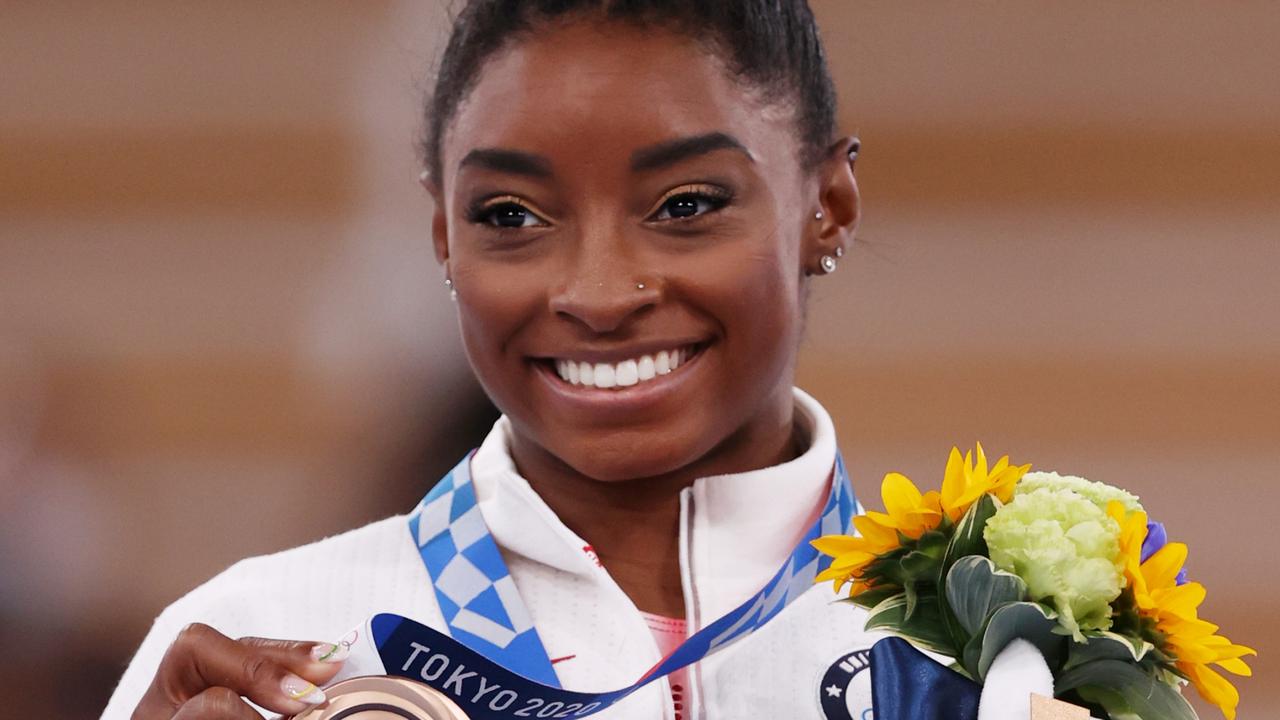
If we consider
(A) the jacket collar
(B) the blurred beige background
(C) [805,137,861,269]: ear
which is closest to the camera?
(A) the jacket collar

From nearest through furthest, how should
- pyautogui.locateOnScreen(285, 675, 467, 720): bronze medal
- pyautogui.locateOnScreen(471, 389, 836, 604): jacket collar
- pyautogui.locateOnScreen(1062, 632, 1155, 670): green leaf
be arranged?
pyautogui.locateOnScreen(1062, 632, 1155, 670): green leaf, pyautogui.locateOnScreen(285, 675, 467, 720): bronze medal, pyautogui.locateOnScreen(471, 389, 836, 604): jacket collar

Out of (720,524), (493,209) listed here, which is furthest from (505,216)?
(720,524)

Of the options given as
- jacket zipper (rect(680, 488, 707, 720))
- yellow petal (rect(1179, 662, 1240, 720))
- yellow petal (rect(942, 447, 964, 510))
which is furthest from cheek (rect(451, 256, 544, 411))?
yellow petal (rect(1179, 662, 1240, 720))

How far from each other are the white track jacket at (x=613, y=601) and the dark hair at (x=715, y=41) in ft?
1.14

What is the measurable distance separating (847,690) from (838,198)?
Result: 53 cm

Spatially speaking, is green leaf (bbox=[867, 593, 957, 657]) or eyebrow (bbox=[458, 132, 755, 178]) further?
eyebrow (bbox=[458, 132, 755, 178])

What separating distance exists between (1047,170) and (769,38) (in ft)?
5.85

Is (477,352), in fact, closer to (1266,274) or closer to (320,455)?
(320,455)

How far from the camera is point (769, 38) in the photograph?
177 cm

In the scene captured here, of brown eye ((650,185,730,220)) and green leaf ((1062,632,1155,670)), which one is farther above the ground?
brown eye ((650,185,730,220))

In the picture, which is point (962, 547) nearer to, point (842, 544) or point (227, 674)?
point (842, 544)

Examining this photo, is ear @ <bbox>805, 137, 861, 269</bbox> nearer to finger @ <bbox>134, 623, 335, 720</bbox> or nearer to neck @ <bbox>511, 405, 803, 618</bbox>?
neck @ <bbox>511, 405, 803, 618</bbox>

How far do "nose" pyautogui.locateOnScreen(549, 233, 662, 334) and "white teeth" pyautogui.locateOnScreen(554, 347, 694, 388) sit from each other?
0.05 metres

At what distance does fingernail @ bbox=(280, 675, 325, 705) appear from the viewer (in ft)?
4.69
